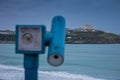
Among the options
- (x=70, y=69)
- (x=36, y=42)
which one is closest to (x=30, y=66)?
(x=36, y=42)

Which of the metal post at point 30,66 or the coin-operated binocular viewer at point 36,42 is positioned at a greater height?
the coin-operated binocular viewer at point 36,42

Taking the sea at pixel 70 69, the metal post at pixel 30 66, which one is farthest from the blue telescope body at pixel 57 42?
Result: the sea at pixel 70 69

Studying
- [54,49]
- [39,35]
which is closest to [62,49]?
[54,49]

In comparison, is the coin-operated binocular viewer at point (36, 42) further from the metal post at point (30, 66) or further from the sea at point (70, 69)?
the sea at point (70, 69)

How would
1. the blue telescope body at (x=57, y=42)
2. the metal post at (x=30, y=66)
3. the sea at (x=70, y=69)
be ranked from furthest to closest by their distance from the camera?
1. the sea at (x=70, y=69)
2. the metal post at (x=30, y=66)
3. the blue telescope body at (x=57, y=42)

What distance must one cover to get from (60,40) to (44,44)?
14 cm

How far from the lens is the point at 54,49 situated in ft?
8.34

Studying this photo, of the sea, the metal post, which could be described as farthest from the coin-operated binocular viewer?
the sea

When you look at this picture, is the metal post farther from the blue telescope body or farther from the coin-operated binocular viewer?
the blue telescope body

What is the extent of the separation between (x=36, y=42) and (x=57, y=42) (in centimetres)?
17

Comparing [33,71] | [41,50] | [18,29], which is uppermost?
[18,29]

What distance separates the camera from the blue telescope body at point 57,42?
8.22 ft

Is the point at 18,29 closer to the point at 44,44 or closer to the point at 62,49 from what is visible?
the point at 44,44

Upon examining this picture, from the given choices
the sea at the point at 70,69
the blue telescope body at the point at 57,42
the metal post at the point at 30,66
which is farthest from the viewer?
the sea at the point at 70,69
